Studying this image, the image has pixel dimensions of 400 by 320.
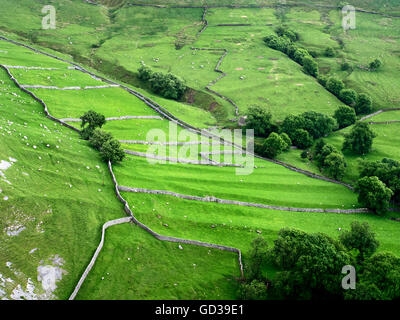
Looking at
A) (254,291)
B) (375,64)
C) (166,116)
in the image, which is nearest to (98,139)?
(166,116)

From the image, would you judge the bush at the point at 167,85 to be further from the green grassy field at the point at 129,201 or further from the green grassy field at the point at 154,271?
the green grassy field at the point at 154,271

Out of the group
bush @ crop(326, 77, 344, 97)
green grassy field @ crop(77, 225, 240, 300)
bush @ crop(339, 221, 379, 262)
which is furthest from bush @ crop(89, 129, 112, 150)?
bush @ crop(326, 77, 344, 97)

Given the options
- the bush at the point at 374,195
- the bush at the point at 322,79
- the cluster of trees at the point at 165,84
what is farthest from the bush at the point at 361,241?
the bush at the point at 322,79

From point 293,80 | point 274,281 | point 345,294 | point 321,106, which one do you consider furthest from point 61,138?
point 293,80

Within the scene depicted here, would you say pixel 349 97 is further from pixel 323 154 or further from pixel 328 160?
pixel 328 160

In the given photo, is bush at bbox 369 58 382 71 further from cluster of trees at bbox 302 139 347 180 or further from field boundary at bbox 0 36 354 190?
field boundary at bbox 0 36 354 190

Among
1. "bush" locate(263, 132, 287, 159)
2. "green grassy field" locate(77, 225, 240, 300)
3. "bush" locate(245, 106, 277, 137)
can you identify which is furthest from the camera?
"bush" locate(245, 106, 277, 137)
